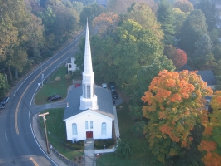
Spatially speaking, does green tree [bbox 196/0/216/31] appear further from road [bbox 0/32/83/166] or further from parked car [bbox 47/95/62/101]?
parked car [bbox 47/95/62/101]

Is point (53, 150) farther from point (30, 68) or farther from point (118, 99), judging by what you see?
point (30, 68)

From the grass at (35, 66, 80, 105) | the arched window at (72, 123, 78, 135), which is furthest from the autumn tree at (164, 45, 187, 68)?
the arched window at (72, 123, 78, 135)

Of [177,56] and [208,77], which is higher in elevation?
[177,56]

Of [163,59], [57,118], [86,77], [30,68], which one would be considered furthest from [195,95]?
[30,68]

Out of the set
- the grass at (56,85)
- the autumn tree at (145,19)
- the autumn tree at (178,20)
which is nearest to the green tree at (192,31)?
the autumn tree at (178,20)

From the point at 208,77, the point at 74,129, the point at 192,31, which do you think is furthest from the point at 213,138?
the point at 192,31

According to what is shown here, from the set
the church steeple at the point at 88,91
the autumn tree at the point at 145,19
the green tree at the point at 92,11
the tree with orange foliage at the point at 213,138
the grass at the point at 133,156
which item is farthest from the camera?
the green tree at the point at 92,11

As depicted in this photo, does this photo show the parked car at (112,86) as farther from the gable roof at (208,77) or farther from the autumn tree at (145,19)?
the gable roof at (208,77)

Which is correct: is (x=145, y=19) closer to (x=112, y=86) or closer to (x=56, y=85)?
(x=112, y=86)
